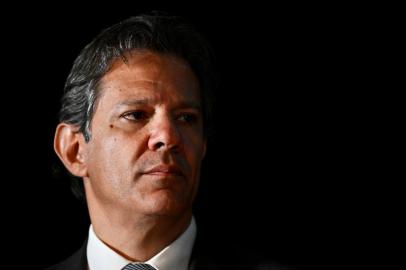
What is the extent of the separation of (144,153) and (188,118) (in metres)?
0.26

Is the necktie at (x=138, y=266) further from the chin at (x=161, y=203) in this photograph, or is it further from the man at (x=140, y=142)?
the chin at (x=161, y=203)

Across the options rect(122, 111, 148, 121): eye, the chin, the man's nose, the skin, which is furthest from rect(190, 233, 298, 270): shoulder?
rect(122, 111, 148, 121): eye

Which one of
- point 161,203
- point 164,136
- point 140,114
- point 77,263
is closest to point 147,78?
point 140,114

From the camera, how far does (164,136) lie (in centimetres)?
313

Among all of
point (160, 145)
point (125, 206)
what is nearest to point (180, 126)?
point (160, 145)

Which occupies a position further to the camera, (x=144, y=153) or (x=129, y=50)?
(x=129, y=50)

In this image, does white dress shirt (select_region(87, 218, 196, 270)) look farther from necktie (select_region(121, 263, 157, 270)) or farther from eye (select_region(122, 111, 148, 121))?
eye (select_region(122, 111, 148, 121))

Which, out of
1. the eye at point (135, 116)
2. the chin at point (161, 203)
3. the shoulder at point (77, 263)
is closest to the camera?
the chin at point (161, 203)

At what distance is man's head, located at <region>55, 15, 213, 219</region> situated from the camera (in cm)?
313

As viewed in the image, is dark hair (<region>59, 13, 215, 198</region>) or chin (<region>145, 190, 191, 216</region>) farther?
dark hair (<region>59, 13, 215, 198</region>)

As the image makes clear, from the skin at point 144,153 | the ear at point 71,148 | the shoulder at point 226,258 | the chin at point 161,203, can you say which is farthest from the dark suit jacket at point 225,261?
the ear at point 71,148

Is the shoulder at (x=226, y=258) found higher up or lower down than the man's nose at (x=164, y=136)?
lower down

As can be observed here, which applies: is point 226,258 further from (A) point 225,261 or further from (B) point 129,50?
(B) point 129,50

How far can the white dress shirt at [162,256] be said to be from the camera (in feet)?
10.5
